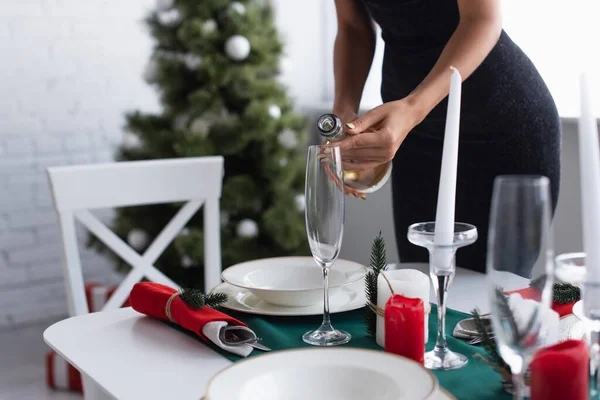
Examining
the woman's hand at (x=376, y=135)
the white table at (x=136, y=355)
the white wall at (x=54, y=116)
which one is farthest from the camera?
the white wall at (x=54, y=116)

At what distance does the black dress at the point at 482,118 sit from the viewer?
1.45 metres

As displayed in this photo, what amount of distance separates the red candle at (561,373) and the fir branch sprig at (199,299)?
0.43 meters

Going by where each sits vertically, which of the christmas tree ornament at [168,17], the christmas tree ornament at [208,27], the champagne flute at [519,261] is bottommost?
the champagne flute at [519,261]

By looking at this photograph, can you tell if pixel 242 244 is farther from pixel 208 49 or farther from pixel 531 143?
pixel 531 143

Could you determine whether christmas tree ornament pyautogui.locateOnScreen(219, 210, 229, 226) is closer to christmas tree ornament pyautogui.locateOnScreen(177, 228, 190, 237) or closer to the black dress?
christmas tree ornament pyautogui.locateOnScreen(177, 228, 190, 237)

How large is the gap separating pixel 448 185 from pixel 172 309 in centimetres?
39

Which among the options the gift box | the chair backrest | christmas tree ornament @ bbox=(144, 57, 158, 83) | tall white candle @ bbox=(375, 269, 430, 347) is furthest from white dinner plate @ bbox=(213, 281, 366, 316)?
christmas tree ornament @ bbox=(144, 57, 158, 83)

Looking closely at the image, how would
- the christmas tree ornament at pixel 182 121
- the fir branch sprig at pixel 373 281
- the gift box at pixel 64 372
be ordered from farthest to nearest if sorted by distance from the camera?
the christmas tree ornament at pixel 182 121, the gift box at pixel 64 372, the fir branch sprig at pixel 373 281

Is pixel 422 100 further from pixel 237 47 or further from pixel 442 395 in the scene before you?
pixel 237 47

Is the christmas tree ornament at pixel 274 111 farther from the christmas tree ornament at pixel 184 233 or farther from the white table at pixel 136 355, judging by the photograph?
the white table at pixel 136 355

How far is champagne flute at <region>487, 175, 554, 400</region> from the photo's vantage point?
0.57 metres

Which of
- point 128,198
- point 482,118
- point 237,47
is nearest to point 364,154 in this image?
point 482,118

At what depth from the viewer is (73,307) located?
156 centimetres

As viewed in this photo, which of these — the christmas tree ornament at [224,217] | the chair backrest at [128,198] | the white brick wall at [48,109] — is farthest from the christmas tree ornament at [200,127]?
the chair backrest at [128,198]
